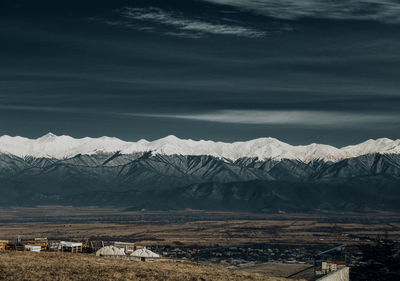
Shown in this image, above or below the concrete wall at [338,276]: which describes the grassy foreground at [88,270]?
above

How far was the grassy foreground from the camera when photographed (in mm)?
53219

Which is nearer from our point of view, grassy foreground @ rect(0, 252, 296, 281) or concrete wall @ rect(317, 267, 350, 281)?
grassy foreground @ rect(0, 252, 296, 281)

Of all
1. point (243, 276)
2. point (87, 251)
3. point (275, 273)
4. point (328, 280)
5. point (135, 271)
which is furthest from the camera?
point (87, 251)

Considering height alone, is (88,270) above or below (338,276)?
above

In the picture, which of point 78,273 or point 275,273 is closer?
point 78,273

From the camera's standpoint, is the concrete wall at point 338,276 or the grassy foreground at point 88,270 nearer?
the grassy foreground at point 88,270

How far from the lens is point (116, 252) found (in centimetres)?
7819

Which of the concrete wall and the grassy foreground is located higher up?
the grassy foreground

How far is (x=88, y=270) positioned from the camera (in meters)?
56.3

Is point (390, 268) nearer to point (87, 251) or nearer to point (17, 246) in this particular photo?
point (87, 251)

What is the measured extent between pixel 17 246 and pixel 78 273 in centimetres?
2877

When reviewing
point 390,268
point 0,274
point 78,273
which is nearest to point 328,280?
point 78,273

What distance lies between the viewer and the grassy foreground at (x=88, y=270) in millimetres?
53219

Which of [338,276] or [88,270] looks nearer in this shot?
[88,270]
